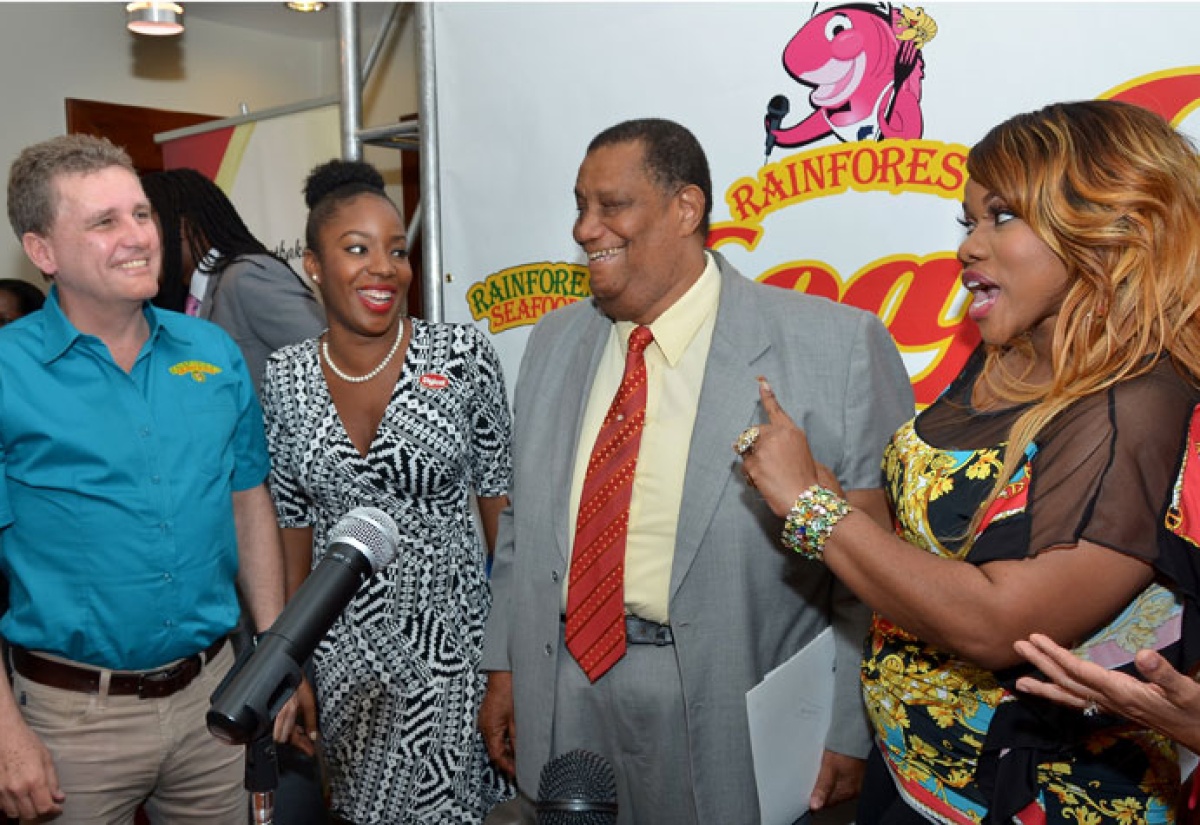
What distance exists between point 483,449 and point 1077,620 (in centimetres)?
137

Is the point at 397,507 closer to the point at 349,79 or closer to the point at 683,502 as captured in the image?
the point at 683,502

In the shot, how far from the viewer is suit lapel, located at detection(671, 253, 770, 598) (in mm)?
1863

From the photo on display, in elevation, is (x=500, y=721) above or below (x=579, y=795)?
below

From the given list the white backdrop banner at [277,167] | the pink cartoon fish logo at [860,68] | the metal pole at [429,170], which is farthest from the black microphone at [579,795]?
the white backdrop banner at [277,167]

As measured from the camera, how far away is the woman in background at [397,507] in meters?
2.23

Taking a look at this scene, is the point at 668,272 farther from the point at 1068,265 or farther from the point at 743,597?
the point at 1068,265

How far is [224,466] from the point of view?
2.11m

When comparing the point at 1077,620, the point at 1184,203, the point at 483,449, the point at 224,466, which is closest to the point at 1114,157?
the point at 1184,203

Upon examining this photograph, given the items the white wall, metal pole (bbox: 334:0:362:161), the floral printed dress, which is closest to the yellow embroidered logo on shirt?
the floral printed dress

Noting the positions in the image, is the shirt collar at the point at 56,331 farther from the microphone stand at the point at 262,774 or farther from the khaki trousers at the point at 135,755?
the microphone stand at the point at 262,774

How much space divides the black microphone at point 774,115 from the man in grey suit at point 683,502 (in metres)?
0.35

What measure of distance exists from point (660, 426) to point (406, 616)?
0.71m

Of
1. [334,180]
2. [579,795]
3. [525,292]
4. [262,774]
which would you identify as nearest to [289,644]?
[262,774]

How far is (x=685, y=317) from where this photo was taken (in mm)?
2037
